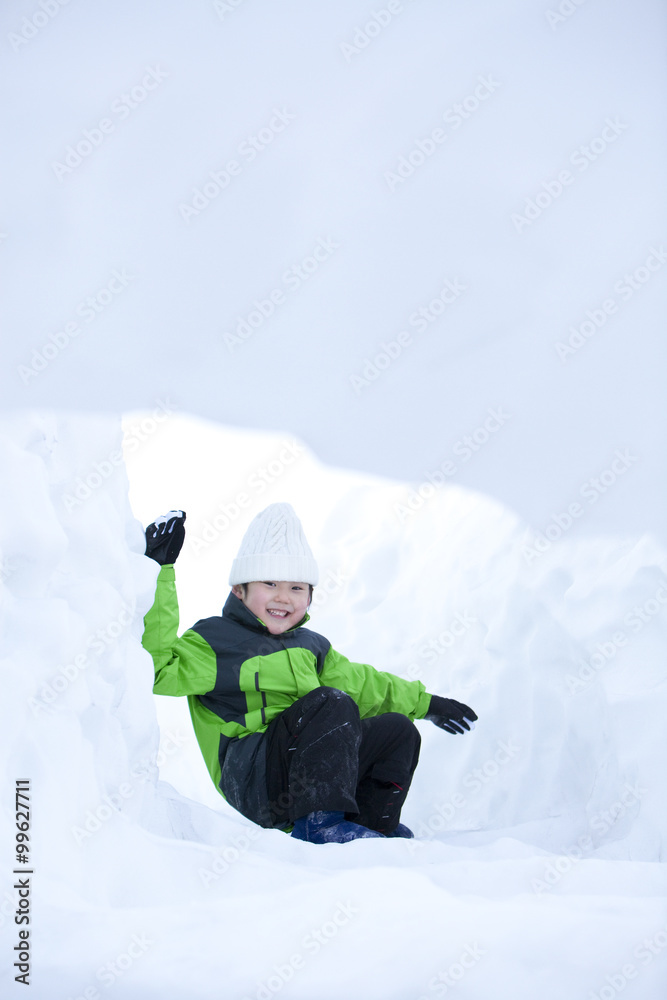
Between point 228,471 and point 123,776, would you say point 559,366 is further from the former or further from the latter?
point 123,776

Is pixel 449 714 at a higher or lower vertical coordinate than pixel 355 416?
lower

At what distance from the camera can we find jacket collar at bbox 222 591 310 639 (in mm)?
1907

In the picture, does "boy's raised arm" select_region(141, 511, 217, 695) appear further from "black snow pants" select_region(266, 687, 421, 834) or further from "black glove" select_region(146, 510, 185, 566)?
"black snow pants" select_region(266, 687, 421, 834)

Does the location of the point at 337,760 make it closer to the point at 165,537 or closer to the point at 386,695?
the point at 386,695

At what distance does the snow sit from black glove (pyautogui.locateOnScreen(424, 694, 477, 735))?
30 cm

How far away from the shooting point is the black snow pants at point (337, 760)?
1533mm

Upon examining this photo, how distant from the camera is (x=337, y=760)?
1.54 m

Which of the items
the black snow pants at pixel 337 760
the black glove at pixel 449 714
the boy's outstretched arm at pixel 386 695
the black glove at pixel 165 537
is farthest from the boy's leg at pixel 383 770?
the black glove at pixel 165 537

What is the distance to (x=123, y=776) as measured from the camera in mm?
1312

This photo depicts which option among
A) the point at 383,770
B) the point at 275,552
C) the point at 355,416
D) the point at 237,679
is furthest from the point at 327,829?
the point at 355,416

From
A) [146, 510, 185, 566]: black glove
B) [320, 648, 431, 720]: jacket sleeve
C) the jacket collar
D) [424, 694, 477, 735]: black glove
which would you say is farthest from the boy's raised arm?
[424, 694, 477, 735]: black glove

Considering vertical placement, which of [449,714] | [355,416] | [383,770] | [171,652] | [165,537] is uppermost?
[355,416]

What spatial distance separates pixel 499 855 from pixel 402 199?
1.51 meters

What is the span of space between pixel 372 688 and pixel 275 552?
462 millimetres
